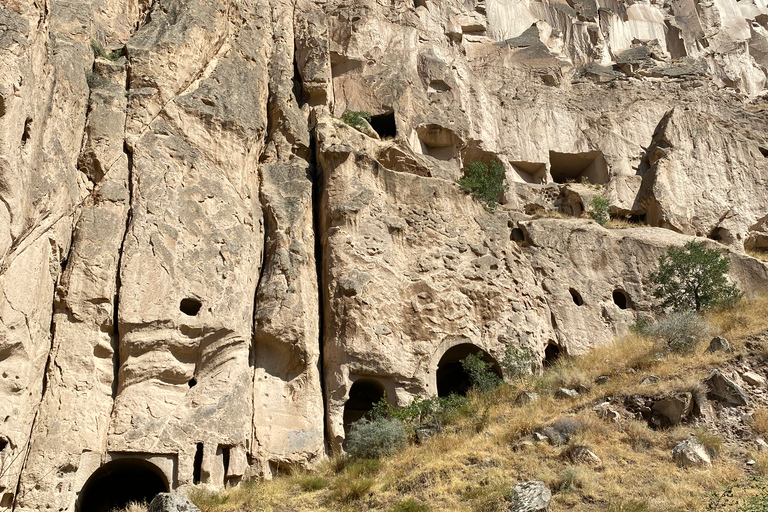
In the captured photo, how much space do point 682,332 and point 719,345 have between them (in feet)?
2.88

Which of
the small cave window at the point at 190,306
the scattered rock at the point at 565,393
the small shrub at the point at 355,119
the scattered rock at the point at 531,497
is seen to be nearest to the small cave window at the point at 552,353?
the scattered rock at the point at 565,393

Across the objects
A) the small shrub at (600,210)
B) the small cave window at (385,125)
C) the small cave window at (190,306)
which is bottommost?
the small cave window at (190,306)

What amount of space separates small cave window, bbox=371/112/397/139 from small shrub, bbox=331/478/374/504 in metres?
12.5

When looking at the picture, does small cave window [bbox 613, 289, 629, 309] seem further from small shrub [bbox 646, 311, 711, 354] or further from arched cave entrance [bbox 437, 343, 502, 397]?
arched cave entrance [bbox 437, 343, 502, 397]

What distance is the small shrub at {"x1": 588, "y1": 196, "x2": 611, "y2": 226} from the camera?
74.4 feet

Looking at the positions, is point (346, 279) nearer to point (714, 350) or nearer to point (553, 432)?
point (553, 432)

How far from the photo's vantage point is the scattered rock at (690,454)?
37.3 feet

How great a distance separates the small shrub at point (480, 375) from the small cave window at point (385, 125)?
8.55m

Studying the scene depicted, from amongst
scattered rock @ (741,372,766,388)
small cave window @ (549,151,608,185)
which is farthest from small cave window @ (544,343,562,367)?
small cave window @ (549,151,608,185)

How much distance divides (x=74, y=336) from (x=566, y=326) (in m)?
11.5

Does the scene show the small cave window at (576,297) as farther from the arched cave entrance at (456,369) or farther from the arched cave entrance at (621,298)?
the arched cave entrance at (456,369)

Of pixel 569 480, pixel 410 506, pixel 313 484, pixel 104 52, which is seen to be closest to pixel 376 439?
pixel 313 484

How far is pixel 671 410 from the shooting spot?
12766 mm

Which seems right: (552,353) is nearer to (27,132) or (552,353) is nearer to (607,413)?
(607,413)
